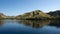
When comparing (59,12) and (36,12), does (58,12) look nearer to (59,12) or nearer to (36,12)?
(59,12)

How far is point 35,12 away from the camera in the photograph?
520ft

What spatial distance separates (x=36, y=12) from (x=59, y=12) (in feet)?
112

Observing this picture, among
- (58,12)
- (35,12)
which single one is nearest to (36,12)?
(35,12)

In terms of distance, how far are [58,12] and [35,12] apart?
34.0 meters

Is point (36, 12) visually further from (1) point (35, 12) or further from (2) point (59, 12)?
(2) point (59, 12)

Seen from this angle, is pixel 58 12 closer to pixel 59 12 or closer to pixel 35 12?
pixel 59 12

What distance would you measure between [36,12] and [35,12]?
5.59 ft

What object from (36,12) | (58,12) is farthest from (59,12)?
(36,12)

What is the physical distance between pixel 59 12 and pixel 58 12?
1382mm

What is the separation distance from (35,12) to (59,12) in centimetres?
3510

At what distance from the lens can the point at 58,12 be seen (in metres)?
167
